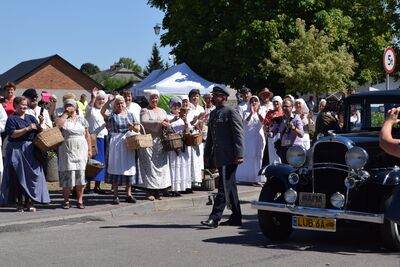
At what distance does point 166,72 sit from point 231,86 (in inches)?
465

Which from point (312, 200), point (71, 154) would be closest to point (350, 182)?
point (312, 200)

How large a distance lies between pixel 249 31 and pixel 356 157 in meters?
28.8

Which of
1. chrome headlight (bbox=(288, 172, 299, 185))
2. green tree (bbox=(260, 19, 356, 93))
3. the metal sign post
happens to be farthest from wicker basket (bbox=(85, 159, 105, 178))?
green tree (bbox=(260, 19, 356, 93))

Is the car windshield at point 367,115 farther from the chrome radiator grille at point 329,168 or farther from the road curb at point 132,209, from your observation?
the road curb at point 132,209

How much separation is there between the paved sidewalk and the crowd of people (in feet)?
0.70

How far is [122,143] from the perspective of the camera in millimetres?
12430

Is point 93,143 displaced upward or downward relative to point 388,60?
downward

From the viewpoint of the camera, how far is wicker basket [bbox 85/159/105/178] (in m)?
12.9

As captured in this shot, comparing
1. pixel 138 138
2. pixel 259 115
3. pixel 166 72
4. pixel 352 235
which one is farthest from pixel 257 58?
pixel 352 235

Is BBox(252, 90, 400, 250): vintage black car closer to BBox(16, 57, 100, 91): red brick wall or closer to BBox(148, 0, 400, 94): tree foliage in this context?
BBox(148, 0, 400, 94): tree foliage

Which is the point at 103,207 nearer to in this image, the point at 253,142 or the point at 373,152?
the point at 253,142

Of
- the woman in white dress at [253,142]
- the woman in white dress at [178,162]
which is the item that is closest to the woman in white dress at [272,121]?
the woman in white dress at [253,142]

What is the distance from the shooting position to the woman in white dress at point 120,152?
12383 mm

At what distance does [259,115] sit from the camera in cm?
1546
